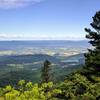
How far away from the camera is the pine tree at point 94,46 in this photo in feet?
126

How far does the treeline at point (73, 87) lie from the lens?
1975 cm

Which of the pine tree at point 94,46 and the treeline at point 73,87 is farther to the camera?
the pine tree at point 94,46

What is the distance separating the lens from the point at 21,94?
65.1ft

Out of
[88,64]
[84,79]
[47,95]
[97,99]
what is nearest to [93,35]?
[88,64]

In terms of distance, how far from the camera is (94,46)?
42.2 m

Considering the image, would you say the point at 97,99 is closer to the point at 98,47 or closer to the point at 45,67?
the point at 98,47

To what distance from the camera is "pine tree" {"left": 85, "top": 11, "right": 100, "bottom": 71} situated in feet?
126

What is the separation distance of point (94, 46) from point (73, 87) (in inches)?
409

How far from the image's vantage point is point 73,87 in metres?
33.6

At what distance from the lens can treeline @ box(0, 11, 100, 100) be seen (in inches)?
778

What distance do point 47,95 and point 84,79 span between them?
41.2 ft

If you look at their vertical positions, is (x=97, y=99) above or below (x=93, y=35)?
below

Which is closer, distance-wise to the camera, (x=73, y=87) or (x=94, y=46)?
(x=73, y=87)

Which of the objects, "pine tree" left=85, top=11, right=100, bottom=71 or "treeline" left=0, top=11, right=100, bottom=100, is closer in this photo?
"treeline" left=0, top=11, right=100, bottom=100
